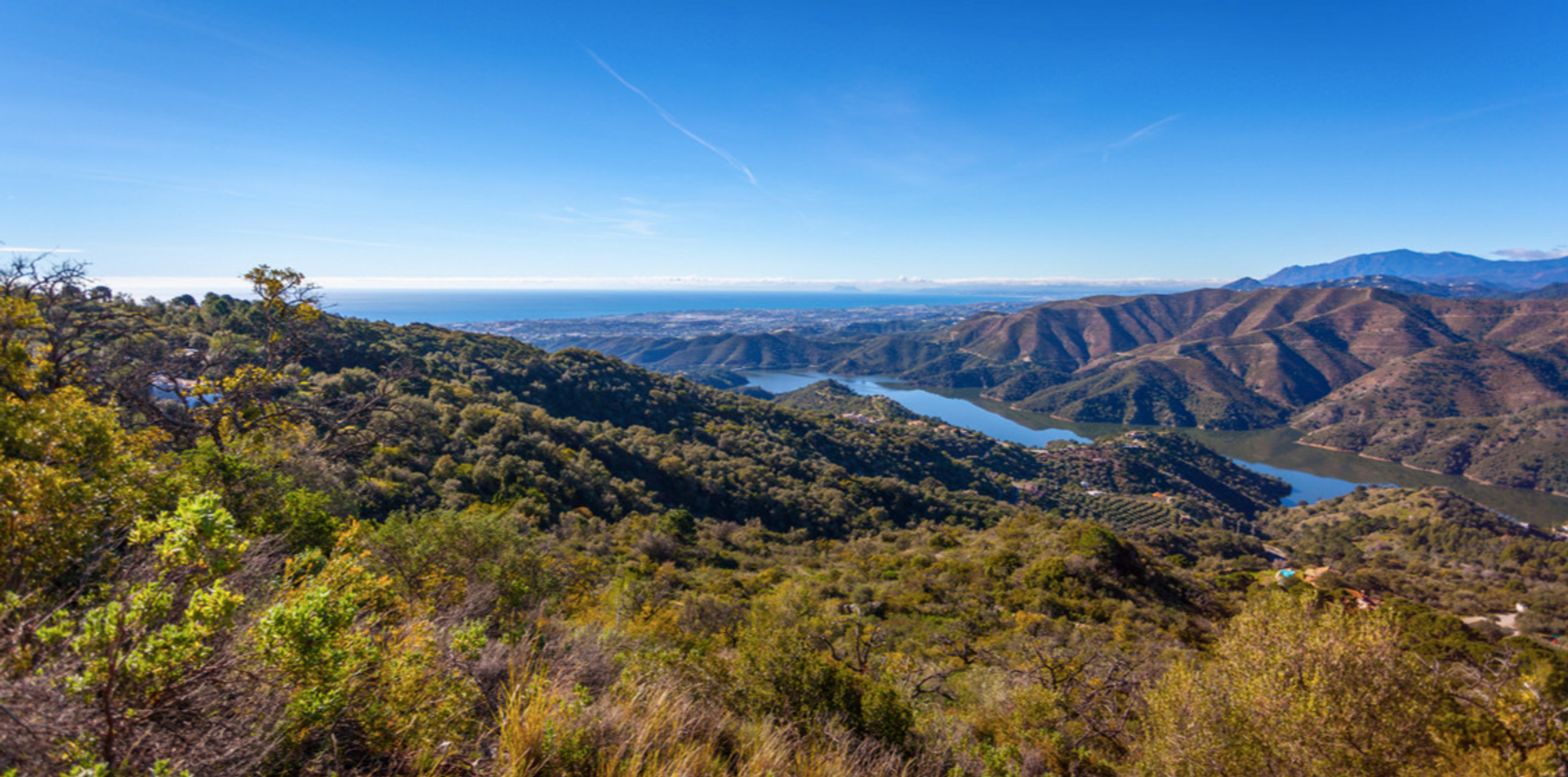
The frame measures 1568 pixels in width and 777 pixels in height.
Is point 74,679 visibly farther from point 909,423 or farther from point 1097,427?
point 1097,427

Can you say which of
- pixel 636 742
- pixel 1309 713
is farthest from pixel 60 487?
pixel 1309 713

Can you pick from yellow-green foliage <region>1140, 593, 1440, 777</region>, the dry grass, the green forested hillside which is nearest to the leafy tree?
the green forested hillside

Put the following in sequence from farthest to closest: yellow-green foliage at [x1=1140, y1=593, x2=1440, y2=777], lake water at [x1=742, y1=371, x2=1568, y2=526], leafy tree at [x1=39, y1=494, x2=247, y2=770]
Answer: lake water at [x1=742, y1=371, x2=1568, y2=526], yellow-green foliage at [x1=1140, y1=593, x2=1440, y2=777], leafy tree at [x1=39, y1=494, x2=247, y2=770]

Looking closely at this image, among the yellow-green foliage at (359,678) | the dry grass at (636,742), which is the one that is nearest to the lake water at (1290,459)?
the dry grass at (636,742)

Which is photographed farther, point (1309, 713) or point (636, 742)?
point (1309, 713)

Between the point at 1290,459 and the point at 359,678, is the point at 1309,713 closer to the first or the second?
the point at 359,678

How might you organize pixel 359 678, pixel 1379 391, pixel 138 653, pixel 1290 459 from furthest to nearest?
1. pixel 1379 391
2. pixel 1290 459
3. pixel 359 678
4. pixel 138 653

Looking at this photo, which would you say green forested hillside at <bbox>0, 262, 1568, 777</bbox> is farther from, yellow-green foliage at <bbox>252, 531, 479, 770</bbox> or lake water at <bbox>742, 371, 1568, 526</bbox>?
lake water at <bbox>742, 371, 1568, 526</bbox>
